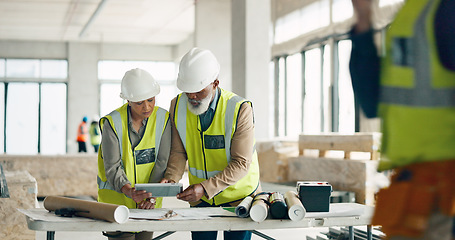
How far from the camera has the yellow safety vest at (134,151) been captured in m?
3.60

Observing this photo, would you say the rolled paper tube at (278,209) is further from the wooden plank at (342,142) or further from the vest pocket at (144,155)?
the wooden plank at (342,142)

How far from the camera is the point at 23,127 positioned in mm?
24609

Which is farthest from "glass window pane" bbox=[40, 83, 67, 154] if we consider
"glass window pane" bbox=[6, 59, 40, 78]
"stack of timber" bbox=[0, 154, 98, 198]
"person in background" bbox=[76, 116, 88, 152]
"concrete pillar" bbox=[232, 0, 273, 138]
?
"concrete pillar" bbox=[232, 0, 273, 138]

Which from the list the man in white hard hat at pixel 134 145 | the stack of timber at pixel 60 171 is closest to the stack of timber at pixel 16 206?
the man in white hard hat at pixel 134 145

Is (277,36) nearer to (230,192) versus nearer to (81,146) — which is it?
(81,146)

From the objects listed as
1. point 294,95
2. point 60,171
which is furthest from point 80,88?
point 60,171

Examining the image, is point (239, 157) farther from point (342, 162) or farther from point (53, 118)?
point (53, 118)

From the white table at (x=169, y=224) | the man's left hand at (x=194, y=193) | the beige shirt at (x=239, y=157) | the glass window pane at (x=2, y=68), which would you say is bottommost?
the white table at (x=169, y=224)

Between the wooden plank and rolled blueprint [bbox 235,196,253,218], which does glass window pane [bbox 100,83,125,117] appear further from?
rolled blueprint [bbox 235,196,253,218]

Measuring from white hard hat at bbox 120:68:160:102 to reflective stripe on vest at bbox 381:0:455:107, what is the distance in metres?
2.42

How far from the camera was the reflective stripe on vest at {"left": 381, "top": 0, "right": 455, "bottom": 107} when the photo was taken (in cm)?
139

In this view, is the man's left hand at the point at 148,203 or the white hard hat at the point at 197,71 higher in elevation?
the white hard hat at the point at 197,71

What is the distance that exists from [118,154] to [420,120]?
248cm

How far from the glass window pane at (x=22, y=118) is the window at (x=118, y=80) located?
2957 mm
